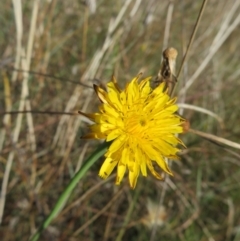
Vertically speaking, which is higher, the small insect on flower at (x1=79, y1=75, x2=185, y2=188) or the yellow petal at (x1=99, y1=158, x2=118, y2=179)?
the small insect on flower at (x1=79, y1=75, x2=185, y2=188)

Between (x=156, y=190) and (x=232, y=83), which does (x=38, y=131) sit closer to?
(x=156, y=190)

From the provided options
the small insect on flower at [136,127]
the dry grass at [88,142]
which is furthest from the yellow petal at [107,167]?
the dry grass at [88,142]

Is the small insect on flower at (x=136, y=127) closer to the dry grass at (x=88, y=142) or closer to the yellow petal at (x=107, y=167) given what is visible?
the yellow petal at (x=107, y=167)

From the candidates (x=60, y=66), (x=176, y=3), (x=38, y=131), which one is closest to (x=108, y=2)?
Result: (x=176, y=3)

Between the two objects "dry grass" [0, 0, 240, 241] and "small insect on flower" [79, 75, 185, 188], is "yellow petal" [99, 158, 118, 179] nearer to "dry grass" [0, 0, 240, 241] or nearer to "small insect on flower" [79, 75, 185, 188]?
"small insect on flower" [79, 75, 185, 188]

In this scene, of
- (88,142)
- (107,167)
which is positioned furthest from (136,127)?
(88,142)

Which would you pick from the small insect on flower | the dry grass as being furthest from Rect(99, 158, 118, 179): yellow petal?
the dry grass
